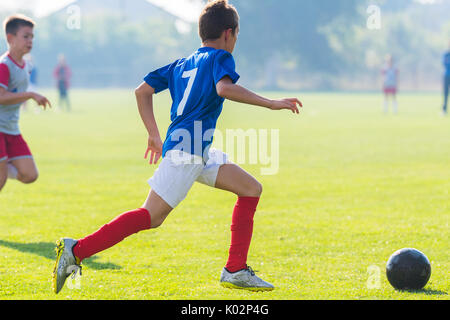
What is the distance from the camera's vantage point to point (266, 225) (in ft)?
23.9

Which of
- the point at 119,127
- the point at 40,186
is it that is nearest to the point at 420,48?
the point at 119,127

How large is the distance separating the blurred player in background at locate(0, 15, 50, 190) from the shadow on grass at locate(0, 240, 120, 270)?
707mm

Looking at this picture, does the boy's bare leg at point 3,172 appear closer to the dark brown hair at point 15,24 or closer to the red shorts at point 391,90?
the dark brown hair at point 15,24

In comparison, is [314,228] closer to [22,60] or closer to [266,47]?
[22,60]

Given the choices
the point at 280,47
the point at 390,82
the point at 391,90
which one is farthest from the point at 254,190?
the point at 280,47

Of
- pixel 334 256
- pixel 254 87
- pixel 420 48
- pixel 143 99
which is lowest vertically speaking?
pixel 334 256

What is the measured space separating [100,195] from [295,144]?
772cm

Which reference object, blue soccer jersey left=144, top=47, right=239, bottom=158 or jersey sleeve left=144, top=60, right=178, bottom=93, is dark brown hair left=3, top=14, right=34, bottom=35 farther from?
blue soccer jersey left=144, top=47, right=239, bottom=158

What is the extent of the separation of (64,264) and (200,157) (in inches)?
45.4

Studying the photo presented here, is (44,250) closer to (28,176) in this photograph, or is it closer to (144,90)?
(28,176)

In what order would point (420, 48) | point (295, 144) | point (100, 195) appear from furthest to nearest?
1. point (420, 48)
2. point (295, 144)
3. point (100, 195)

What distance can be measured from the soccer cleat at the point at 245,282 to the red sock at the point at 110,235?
0.76 metres

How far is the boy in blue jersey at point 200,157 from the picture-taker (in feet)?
14.6

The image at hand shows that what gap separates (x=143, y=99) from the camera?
4949mm
